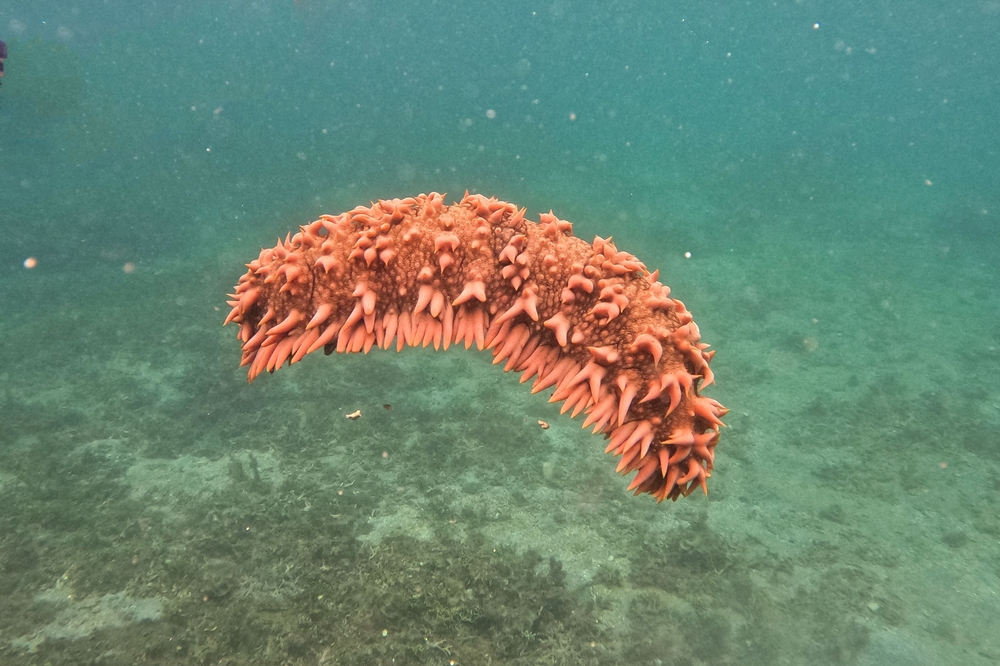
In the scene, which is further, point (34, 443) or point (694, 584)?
point (34, 443)

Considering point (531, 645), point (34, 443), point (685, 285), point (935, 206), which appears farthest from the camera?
point (935, 206)

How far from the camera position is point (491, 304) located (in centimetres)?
217

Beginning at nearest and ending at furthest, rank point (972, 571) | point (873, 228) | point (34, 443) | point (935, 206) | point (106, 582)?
point (106, 582), point (972, 571), point (34, 443), point (873, 228), point (935, 206)

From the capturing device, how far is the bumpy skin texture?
1.97 m

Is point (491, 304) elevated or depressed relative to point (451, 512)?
elevated

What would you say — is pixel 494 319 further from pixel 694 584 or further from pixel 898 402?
pixel 898 402

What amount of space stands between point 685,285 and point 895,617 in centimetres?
644

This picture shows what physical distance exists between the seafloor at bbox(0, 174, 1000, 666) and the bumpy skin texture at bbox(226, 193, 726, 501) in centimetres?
222

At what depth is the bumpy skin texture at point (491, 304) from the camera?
1973 millimetres

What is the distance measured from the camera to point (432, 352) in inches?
263

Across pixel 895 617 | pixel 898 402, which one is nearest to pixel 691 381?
pixel 895 617

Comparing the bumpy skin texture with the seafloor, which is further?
the seafloor

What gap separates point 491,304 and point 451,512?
2.80 metres

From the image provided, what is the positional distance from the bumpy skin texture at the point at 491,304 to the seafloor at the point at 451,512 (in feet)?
7.28
